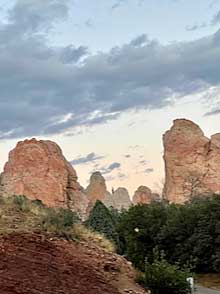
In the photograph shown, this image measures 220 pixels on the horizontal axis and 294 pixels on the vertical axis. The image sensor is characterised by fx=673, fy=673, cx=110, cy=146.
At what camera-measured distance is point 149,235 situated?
189ft

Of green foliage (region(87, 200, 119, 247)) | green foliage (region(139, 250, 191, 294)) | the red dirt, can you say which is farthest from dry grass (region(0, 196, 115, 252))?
green foliage (region(87, 200, 119, 247))

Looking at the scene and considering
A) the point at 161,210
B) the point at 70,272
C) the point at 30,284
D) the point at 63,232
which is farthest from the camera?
the point at 161,210

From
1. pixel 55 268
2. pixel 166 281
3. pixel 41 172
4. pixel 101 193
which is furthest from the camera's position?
pixel 101 193

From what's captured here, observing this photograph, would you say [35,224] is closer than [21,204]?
Yes

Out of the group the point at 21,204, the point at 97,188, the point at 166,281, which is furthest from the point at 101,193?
the point at 166,281

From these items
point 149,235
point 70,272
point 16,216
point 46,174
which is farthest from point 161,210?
point 46,174

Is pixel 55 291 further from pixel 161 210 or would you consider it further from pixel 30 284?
pixel 161 210

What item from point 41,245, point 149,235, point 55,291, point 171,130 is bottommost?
point 55,291

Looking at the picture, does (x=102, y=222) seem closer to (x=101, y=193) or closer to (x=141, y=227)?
(x=141, y=227)

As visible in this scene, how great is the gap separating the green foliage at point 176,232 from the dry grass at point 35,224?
30.1 meters

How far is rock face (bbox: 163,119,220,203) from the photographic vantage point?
12512 centimetres

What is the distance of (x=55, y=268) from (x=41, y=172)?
105277 millimetres

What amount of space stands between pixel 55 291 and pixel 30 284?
0.48m

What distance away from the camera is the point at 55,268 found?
14438 millimetres
